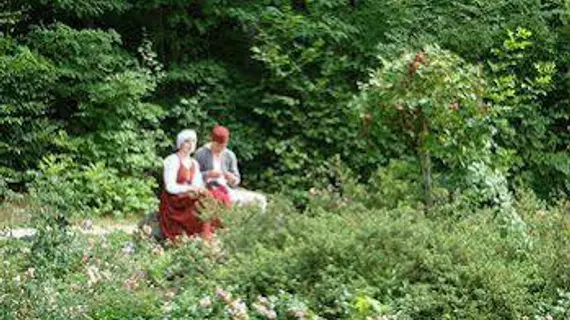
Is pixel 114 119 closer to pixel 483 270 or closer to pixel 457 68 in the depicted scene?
pixel 457 68

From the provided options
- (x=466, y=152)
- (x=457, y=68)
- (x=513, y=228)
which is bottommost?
Result: (x=513, y=228)

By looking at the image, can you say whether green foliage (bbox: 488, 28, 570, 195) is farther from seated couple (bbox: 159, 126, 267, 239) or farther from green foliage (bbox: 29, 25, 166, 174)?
green foliage (bbox: 29, 25, 166, 174)

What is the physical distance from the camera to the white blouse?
841 centimetres

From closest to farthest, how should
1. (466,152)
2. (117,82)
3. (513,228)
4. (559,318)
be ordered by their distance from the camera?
1. (559,318)
2. (513,228)
3. (466,152)
4. (117,82)

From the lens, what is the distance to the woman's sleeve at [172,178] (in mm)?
8406

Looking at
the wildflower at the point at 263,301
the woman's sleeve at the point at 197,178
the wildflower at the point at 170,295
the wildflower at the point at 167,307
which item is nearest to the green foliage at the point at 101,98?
the woman's sleeve at the point at 197,178

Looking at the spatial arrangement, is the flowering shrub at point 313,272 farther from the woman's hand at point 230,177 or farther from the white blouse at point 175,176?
the woman's hand at point 230,177

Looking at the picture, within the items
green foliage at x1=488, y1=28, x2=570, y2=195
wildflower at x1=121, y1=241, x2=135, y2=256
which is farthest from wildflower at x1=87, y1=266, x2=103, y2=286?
green foliage at x1=488, y1=28, x2=570, y2=195

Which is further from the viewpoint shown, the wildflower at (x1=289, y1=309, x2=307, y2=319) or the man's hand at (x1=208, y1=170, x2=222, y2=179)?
the man's hand at (x1=208, y1=170, x2=222, y2=179)

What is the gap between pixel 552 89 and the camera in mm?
12695

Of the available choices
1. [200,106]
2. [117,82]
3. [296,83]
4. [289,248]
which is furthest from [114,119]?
[289,248]

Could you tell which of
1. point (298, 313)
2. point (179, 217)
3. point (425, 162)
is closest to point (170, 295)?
point (298, 313)

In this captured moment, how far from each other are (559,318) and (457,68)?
3.10m

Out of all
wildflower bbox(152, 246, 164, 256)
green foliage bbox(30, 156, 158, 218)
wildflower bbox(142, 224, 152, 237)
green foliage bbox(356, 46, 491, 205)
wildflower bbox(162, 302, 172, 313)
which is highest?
green foliage bbox(356, 46, 491, 205)
